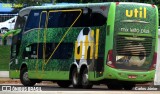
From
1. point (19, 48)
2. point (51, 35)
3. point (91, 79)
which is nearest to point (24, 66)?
point (19, 48)

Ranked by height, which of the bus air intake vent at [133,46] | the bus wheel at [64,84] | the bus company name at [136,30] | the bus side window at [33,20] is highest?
the bus side window at [33,20]

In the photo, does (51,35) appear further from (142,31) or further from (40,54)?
(142,31)

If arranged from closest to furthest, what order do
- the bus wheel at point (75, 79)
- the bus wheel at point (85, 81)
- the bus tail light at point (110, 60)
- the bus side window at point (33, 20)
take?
the bus tail light at point (110, 60) < the bus wheel at point (85, 81) < the bus wheel at point (75, 79) < the bus side window at point (33, 20)

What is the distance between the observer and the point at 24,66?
3156 centimetres

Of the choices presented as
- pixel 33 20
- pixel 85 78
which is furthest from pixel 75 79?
pixel 33 20

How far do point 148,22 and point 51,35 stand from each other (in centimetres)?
483

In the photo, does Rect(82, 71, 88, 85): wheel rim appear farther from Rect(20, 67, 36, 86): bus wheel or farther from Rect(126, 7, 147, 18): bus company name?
Rect(20, 67, 36, 86): bus wheel

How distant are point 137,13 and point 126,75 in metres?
2.37

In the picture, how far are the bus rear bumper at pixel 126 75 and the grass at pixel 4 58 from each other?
1875 centimetres

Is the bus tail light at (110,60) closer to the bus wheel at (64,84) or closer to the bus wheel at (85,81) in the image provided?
the bus wheel at (85,81)

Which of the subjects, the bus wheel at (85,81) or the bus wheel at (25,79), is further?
the bus wheel at (25,79)

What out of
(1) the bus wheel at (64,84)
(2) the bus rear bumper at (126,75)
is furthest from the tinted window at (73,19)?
(1) the bus wheel at (64,84)

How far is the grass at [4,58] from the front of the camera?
45069 millimetres

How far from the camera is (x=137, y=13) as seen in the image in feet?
85.6
